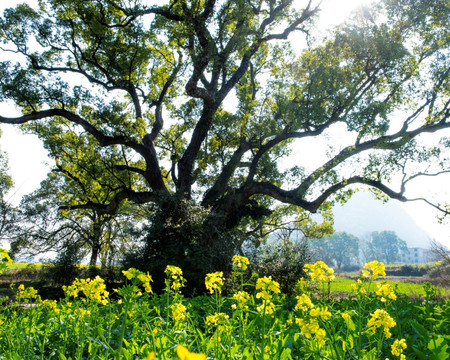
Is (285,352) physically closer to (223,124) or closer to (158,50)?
(223,124)

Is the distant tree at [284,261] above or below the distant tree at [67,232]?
below

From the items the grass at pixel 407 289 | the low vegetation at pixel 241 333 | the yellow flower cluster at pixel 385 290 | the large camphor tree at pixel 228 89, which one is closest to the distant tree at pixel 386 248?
the grass at pixel 407 289

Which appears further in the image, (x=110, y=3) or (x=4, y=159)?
(x=4, y=159)

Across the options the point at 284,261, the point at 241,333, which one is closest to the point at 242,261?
the point at 241,333

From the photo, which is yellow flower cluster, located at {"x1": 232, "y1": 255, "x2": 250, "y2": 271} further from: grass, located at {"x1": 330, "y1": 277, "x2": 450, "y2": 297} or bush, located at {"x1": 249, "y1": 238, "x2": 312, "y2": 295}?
bush, located at {"x1": 249, "y1": 238, "x2": 312, "y2": 295}

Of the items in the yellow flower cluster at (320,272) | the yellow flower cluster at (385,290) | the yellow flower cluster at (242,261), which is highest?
the yellow flower cluster at (242,261)

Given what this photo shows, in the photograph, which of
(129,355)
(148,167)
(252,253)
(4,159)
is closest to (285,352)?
(129,355)

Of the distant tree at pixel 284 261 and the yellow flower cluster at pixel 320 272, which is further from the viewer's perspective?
the distant tree at pixel 284 261

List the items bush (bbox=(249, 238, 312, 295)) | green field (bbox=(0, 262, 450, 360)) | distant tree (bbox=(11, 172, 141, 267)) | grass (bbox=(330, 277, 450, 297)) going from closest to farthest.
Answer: green field (bbox=(0, 262, 450, 360)) < grass (bbox=(330, 277, 450, 297)) < bush (bbox=(249, 238, 312, 295)) < distant tree (bbox=(11, 172, 141, 267))

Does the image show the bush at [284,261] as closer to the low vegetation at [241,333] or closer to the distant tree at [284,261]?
the distant tree at [284,261]

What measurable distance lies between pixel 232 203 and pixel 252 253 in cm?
220

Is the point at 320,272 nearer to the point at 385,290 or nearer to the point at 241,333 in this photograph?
the point at 385,290

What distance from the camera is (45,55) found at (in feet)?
36.0

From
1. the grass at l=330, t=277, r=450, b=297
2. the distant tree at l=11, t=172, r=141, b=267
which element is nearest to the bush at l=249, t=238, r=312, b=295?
the grass at l=330, t=277, r=450, b=297
